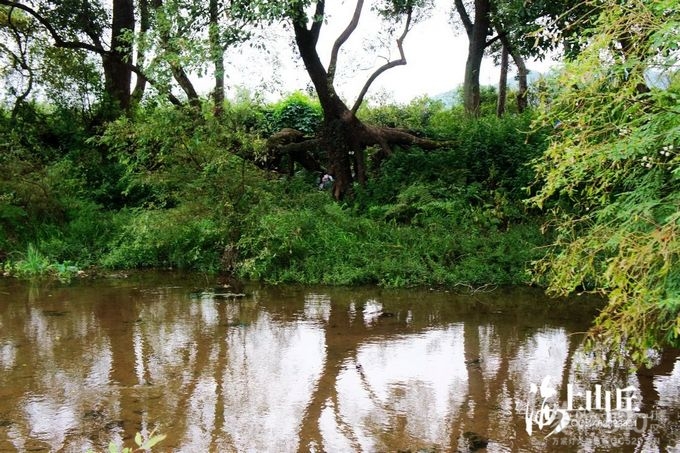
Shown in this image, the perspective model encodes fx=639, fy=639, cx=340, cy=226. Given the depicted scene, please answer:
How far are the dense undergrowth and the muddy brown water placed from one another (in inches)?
55.2

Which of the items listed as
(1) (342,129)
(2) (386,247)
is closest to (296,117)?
(1) (342,129)

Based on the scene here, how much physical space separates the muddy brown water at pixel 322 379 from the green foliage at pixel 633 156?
56 centimetres

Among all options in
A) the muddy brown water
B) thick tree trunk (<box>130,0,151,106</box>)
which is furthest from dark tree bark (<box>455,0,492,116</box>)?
the muddy brown water

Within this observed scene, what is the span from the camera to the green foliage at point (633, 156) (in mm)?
2965

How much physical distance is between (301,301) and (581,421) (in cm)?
436

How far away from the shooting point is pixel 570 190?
3629 millimetres

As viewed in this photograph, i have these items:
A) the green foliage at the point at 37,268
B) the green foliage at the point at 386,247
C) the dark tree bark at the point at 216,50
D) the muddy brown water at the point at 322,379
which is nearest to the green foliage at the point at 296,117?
the dark tree bark at the point at 216,50

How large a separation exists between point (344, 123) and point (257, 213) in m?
3.69

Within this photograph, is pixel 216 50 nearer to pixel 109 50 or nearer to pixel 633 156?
pixel 109 50

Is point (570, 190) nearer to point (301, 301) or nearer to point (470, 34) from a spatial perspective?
point (301, 301)

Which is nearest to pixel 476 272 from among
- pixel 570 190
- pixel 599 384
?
pixel 599 384

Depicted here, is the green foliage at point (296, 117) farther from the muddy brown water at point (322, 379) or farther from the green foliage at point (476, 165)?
the muddy brown water at point (322, 379)

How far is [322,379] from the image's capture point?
511 cm

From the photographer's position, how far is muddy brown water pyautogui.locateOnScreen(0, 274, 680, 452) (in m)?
4.02
